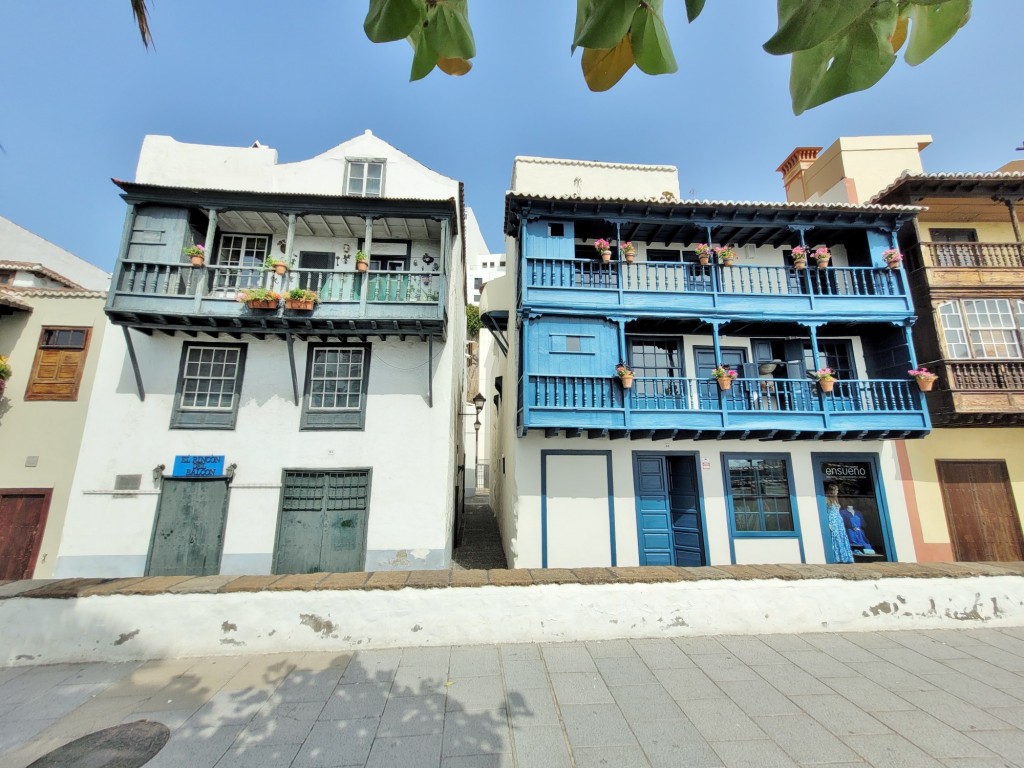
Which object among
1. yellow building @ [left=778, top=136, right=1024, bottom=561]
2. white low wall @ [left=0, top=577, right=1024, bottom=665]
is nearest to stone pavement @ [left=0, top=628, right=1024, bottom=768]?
white low wall @ [left=0, top=577, right=1024, bottom=665]

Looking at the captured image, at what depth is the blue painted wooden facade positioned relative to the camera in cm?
1060

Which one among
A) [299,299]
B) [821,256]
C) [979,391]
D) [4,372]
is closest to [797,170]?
[821,256]

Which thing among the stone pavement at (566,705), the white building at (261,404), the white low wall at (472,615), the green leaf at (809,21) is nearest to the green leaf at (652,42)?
the green leaf at (809,21)

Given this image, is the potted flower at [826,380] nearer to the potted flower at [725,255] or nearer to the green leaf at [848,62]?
the potted flower at [725,255]

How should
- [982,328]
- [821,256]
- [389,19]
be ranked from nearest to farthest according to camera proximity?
[389,19] < [821,256] < [982,328]

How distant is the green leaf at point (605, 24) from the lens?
997 mm

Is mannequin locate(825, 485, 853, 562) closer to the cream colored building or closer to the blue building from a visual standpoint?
the blue building

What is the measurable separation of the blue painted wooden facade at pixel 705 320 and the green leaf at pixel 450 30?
9.14 metres

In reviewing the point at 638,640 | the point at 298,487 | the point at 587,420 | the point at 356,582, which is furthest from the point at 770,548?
the point at 298,487

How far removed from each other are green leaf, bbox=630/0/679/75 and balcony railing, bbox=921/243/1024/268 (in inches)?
632

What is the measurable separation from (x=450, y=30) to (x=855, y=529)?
46.8 ft

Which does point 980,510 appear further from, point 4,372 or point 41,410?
point 4,372

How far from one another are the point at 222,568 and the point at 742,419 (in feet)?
42.4

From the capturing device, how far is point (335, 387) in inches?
429
